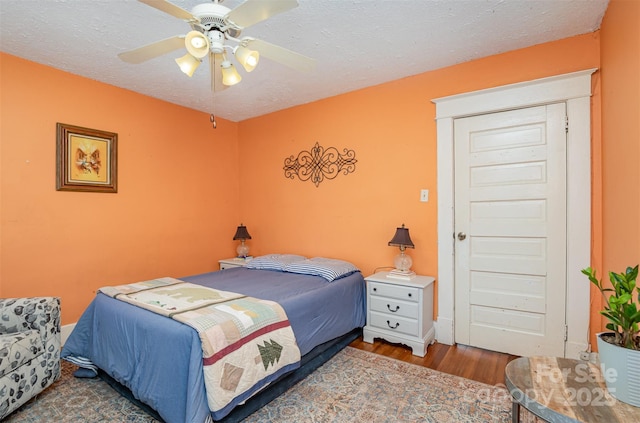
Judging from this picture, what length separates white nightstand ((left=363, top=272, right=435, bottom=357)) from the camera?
99.8 inches

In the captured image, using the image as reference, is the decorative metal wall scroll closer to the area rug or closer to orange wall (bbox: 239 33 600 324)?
orange wall (bbox: 239 33 600 324)

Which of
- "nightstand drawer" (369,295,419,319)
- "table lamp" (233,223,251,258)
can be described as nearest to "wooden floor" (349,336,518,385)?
"nightstand drawer" (369,295,419,319)

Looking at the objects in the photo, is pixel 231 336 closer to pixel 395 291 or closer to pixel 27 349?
pixel 27 349

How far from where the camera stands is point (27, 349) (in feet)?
5.97

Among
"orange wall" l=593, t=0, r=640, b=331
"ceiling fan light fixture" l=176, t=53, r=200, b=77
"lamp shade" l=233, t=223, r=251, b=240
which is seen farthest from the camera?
"lamp shade" l=233, t=223, r=251, b=240

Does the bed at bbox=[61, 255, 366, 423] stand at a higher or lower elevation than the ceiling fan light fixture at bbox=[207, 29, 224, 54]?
Answer: lower

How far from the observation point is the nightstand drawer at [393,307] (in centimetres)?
256

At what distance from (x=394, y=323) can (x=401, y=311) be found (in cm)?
13

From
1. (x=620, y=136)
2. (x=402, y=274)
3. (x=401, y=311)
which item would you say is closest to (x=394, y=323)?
(x=401, y=311)

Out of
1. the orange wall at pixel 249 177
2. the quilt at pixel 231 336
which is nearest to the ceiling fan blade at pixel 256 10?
the quilt at pixel 231 336

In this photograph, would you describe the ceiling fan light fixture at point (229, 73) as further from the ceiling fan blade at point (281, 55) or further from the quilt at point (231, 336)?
the quilt at point (231, 336)

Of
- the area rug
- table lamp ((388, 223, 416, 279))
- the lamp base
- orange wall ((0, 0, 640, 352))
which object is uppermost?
orange wall ((0, 0, 640, 352))

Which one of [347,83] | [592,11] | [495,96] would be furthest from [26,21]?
[592,11]

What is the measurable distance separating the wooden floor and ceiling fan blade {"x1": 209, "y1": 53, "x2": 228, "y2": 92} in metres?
2.35
